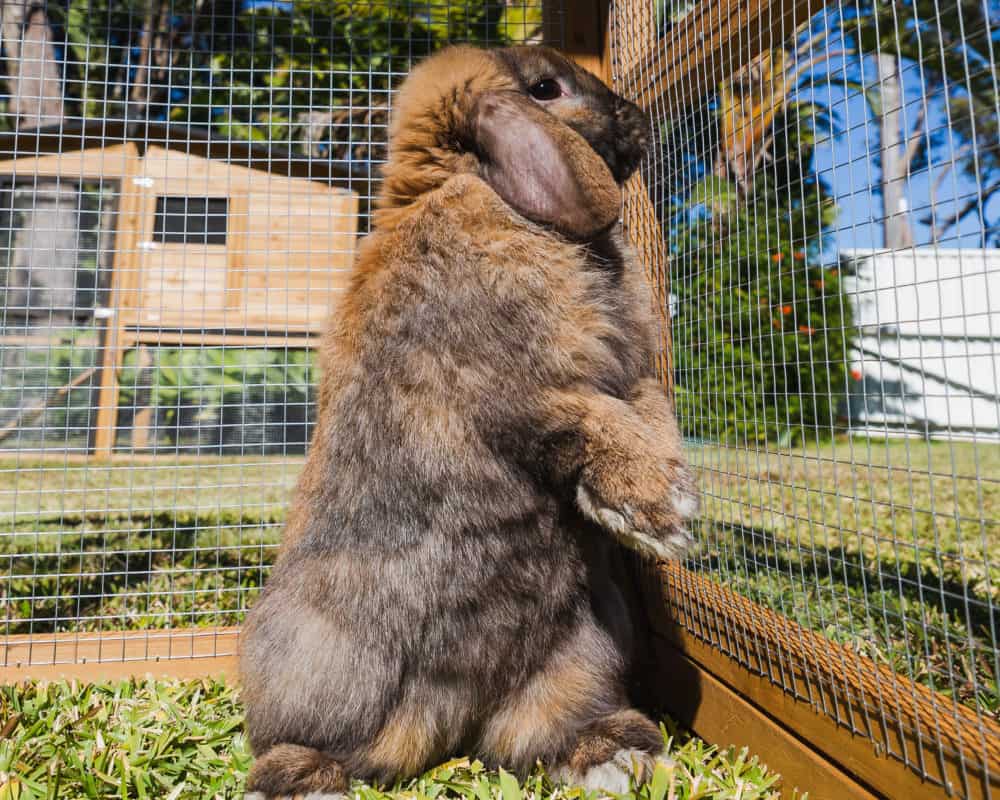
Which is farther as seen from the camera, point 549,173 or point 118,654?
point 118,654

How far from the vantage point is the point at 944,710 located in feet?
4.67

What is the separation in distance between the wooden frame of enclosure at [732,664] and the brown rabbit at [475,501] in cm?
31

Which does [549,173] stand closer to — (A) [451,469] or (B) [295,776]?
(A) [451,469]

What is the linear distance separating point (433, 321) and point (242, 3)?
28.6ft

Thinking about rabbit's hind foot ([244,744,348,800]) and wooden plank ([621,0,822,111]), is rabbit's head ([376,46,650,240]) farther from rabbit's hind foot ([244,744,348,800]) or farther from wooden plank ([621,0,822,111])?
rabbit's hind foot ([244,744,348,800])

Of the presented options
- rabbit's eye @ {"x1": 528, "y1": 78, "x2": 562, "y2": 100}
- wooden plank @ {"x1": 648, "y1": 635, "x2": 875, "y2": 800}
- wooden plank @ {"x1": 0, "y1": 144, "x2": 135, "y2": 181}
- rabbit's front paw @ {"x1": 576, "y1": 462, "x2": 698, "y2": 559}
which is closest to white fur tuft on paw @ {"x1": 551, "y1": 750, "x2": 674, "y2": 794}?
wooden plank @ {"x1": 648, "y1": 635, "x2": 875, "y2": 800}

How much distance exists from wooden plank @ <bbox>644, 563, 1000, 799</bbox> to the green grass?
0.19 m

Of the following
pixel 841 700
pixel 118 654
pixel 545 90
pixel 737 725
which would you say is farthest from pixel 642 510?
pixel 118 654

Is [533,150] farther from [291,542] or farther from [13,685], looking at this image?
[13,685]

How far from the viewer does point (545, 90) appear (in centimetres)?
205

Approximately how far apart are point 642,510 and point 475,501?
36 cm

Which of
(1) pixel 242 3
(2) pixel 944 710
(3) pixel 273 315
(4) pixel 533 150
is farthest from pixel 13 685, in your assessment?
(1) pixel 242 3

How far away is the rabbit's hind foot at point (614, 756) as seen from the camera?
1.72m

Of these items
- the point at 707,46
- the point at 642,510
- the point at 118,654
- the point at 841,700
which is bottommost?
the point at 118,654
